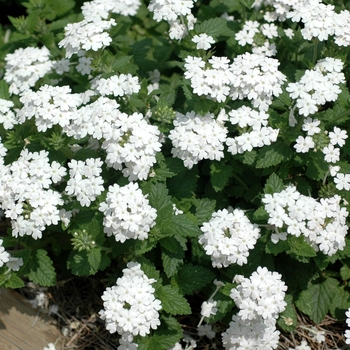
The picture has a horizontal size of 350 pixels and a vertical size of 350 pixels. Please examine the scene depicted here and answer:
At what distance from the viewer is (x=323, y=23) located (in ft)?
15.0

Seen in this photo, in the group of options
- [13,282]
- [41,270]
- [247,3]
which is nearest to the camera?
[13,282]

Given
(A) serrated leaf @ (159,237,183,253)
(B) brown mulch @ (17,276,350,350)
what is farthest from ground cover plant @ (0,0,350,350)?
(B) brown mulch @ (17,276,350,350)

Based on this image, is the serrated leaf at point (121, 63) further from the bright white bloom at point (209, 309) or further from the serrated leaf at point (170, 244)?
the bright white bloom at point (209, 309)

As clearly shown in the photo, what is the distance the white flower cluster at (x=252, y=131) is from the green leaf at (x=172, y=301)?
125 centimetres

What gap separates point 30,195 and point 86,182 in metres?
0.44

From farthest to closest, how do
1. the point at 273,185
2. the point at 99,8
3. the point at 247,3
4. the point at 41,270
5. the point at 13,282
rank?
the point at 247,3
the point at 99,8
the point at 41,270
the point at 13,282
the point at 273,185

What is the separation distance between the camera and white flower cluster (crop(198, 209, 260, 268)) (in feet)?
13.4

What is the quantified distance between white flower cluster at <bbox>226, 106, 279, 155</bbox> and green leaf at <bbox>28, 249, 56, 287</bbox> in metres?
1.86

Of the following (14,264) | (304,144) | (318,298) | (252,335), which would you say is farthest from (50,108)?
(318,298)

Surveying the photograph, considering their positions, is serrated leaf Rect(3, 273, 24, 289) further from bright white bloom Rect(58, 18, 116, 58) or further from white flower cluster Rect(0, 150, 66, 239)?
bright white bloom Rect(58, 18, 116, 58)

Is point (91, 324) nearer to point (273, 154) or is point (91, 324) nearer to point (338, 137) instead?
point (273, 154)

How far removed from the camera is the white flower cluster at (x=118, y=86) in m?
4.49

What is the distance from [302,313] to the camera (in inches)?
204

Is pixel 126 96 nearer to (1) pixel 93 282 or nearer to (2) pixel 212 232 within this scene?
(2) pixel 212 232
